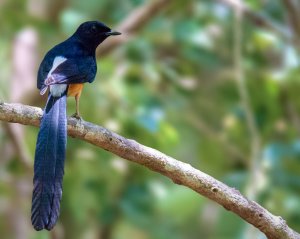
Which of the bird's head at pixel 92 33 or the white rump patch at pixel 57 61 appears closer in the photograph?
the white rump patch at pixel 57 61

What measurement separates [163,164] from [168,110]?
304 centimetres

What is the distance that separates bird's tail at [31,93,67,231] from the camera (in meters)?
2.64

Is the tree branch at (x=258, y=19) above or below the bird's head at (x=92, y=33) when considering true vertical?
above

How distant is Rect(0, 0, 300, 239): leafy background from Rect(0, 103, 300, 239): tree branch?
191cm

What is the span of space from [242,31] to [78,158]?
4.67 feet

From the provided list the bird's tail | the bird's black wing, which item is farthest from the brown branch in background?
the bird's tail

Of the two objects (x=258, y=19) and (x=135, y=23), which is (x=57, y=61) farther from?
(x=258, y=19)

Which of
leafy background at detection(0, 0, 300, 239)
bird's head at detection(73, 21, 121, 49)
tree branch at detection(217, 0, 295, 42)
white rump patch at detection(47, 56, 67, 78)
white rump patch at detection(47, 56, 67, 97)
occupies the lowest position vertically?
white rump patch at detection(47, 56, 67, 97)

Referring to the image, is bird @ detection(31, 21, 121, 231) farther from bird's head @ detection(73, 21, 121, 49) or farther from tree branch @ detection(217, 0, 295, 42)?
tree branch @ detection(217, 0, 295, 42)

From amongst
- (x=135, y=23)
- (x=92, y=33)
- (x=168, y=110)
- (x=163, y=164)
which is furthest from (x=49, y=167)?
(x=168, y=110)

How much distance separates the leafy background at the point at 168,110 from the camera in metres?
5.38

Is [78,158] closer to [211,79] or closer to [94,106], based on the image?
[94,106]

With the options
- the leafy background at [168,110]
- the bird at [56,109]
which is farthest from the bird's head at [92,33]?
the leafy background at [168,110]

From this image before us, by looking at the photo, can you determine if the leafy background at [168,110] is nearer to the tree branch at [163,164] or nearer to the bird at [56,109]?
the bird at [56,109]
